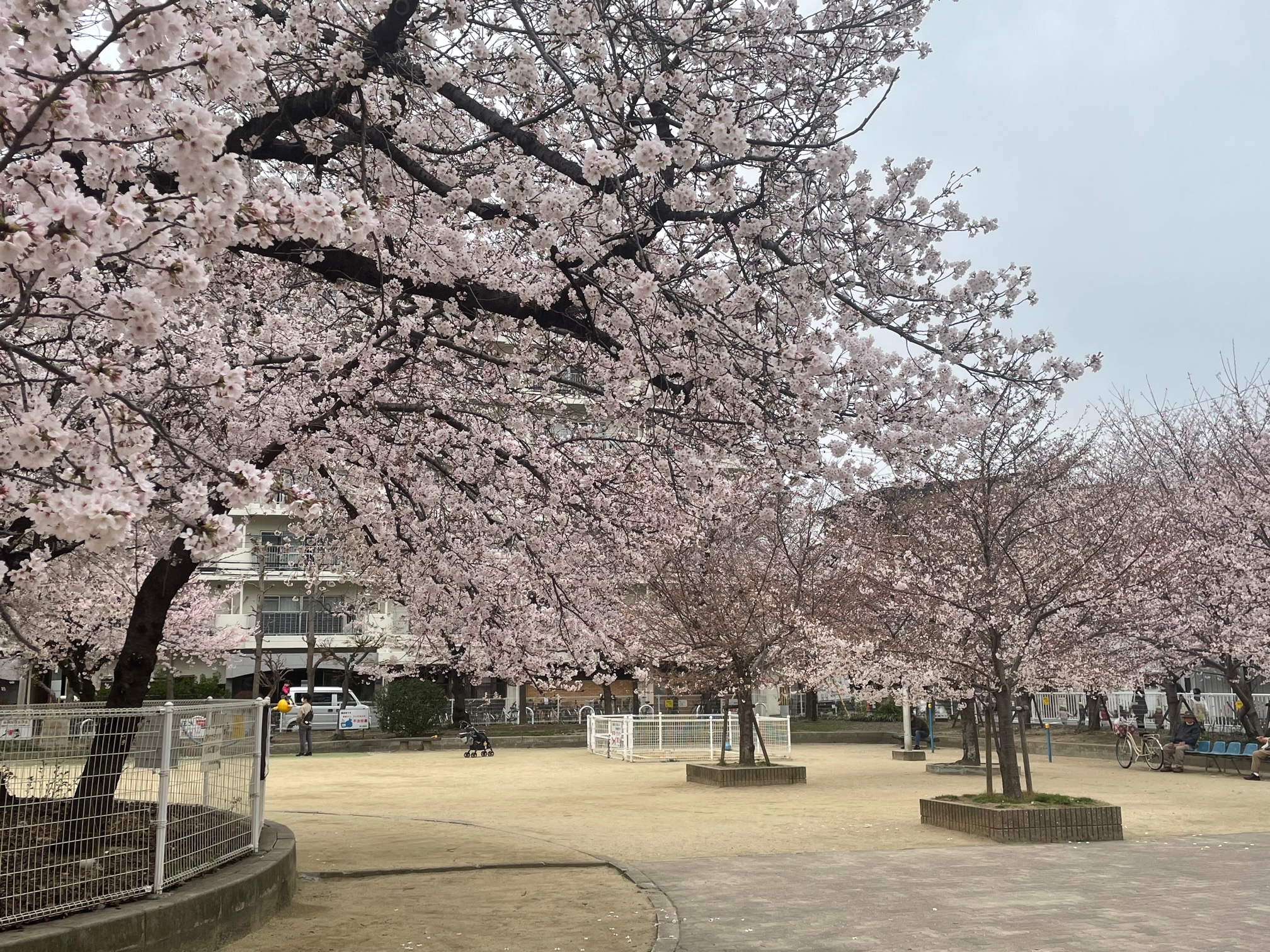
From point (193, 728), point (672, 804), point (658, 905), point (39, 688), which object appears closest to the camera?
point (193, 728)

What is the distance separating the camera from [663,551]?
1468 cm

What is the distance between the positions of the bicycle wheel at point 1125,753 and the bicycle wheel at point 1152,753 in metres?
0.27

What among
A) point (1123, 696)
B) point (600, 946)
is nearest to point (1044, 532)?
point (600, 946)

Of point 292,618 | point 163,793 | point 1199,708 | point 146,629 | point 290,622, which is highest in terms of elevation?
point 292,618

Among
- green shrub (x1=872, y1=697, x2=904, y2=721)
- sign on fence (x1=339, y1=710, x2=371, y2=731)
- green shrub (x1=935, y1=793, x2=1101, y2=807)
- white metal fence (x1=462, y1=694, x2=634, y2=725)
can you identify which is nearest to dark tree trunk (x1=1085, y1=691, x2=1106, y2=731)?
green shrub (x1=872, y1=697, x2=904, y2=721)

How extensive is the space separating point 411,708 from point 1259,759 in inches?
883

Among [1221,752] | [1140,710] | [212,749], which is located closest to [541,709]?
[1140,710]

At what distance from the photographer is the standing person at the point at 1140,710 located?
30.7 meters

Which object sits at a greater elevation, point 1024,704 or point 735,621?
point 735,621

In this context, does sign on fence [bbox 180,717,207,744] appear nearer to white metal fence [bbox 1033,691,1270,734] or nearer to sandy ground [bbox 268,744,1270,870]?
sandy ground [bbox 268,744,1270,870]

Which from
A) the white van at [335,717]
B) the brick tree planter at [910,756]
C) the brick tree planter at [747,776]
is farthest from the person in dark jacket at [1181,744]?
the white van at [335,717]

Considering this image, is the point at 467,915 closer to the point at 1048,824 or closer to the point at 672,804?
the point at 1048,824

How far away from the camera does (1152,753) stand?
838 inches

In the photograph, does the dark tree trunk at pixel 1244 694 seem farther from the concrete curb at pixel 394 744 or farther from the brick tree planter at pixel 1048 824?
the concrete curb at pixel 394 744
